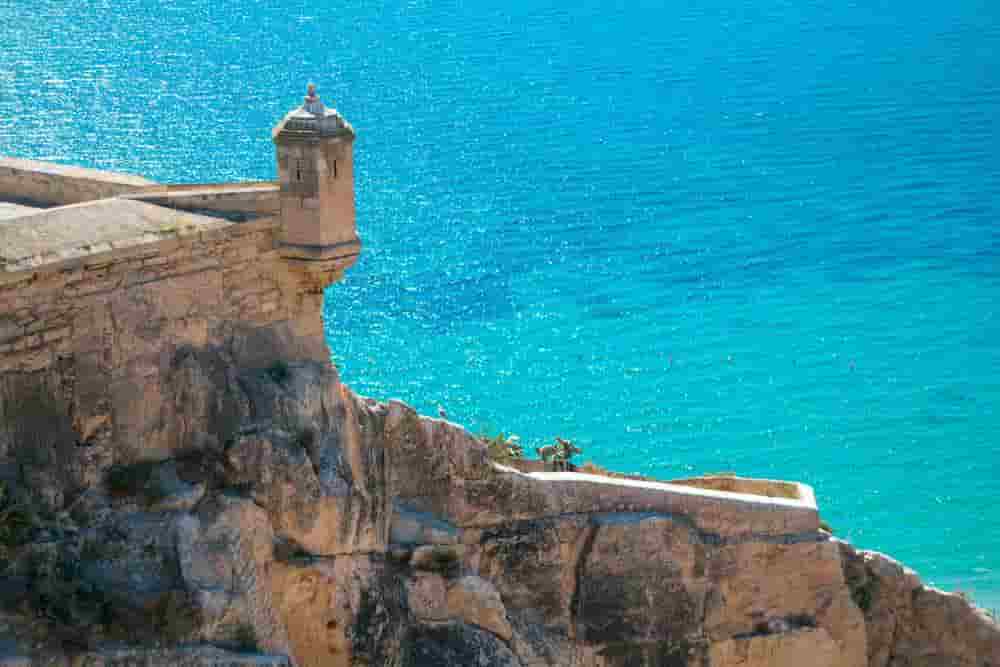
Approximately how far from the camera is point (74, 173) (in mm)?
20297

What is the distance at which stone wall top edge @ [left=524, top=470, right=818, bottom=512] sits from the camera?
21.4m

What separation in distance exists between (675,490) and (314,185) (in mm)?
6109

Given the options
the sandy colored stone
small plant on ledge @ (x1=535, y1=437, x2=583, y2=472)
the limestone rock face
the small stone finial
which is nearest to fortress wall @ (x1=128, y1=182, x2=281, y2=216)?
the small stone finial

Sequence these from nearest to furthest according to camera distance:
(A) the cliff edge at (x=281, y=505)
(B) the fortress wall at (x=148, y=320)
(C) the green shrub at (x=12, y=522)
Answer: (C) the green shrub at (x=12, y=522), (A) the cliff edge at (x=281, y=505), (B) the fortress wall at (x=148, y=320)

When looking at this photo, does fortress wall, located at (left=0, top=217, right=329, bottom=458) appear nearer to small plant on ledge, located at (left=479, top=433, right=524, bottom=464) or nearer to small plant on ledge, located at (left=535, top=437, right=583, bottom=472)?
small plant on ledge, located at (left=479, top=433, right=524, bottom=464)

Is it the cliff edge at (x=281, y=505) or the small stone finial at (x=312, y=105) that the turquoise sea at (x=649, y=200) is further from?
the small stone finial at (x=312, y=105)

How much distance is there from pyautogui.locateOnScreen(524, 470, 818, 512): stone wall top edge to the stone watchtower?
3962 mm

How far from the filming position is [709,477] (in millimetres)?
25594

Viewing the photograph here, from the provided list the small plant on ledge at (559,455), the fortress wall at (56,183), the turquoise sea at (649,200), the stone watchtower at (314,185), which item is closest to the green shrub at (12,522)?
the stone watchtower at (314,185)

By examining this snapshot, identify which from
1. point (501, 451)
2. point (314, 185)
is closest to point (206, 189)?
point (314, 185)

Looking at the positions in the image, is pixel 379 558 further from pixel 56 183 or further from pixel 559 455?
pixel 559 455

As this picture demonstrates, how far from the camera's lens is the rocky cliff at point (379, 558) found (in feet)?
52.7

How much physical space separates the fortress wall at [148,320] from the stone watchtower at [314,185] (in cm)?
23

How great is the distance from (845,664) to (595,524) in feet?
14.2
